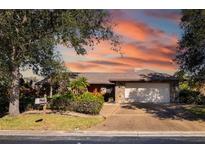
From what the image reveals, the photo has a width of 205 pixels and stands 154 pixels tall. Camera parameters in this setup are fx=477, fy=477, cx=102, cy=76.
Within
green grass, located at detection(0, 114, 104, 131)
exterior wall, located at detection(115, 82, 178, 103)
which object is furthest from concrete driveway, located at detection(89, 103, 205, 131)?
exterior wall, located at detection(115, 82, 178, 103)

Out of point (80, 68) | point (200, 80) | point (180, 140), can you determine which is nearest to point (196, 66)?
point (200, 80)

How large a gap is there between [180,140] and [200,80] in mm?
14668

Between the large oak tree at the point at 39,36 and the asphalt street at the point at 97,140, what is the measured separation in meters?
6.59

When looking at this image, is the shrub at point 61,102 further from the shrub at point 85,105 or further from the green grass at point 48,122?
the green grass at point 48,122

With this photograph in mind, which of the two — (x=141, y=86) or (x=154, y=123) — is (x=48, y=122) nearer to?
(x=154, y=123)

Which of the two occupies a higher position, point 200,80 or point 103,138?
point 200,80

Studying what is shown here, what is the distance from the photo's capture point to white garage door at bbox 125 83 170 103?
149ft

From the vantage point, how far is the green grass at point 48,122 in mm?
22875

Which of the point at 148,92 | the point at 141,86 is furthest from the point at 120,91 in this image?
the point at 148,92

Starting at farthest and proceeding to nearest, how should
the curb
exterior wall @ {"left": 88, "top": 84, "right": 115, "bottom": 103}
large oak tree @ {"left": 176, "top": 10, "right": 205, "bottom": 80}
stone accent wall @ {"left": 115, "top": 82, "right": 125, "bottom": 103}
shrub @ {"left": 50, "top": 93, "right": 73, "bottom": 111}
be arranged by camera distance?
exterior wall @ {"left": 88, "top": 84, "right": 115, "bottom": 103}, stone accent wall @ {"left": 115, "top": 82, "right": 125, "bottom": 103}, shrub @ {"left": 50, "top": 93, "right": 73, "bottom": 111}, large oak tree @ {"left": 176, "top": 10, "right": 205, "bottom": 80}, the curb

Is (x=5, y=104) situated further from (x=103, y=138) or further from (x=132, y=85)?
(x=132, y=85)

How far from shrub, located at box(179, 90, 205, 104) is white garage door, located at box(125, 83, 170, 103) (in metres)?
1.34

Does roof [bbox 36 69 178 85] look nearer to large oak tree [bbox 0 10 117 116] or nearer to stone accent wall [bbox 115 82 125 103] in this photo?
stone accent wall [bbox 115 82 125 103]

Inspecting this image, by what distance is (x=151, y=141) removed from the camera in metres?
18.0
